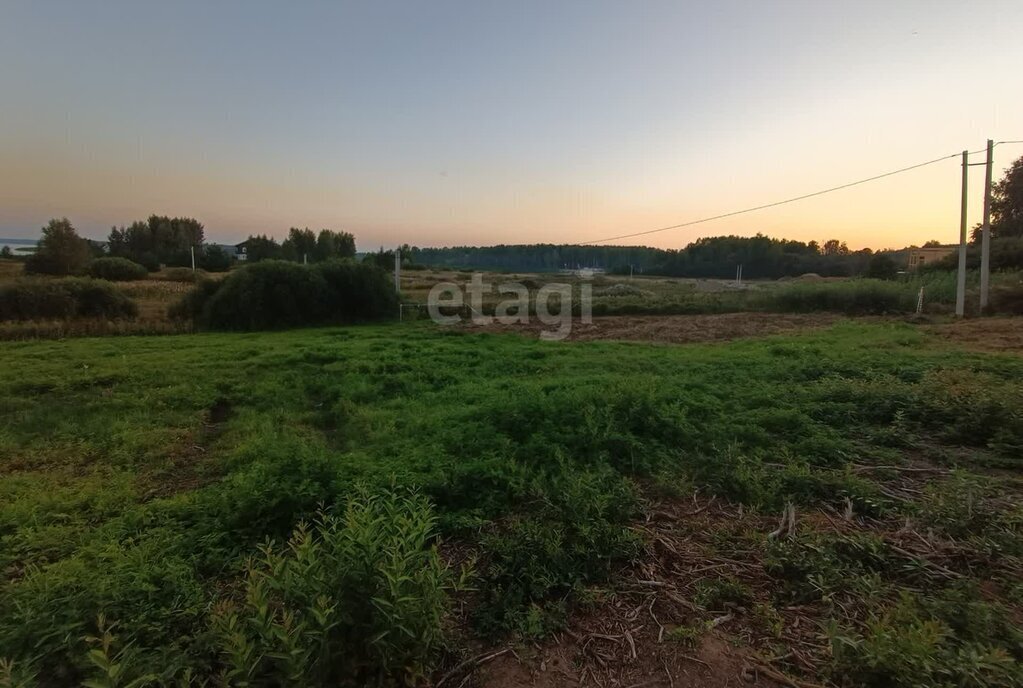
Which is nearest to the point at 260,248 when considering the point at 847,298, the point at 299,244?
the point at 299,244

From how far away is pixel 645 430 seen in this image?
4.52 meters

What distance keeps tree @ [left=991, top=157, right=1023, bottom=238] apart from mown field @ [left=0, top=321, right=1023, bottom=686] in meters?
33.8

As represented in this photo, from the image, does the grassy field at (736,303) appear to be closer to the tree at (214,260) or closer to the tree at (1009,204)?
the tree at (1009,204)

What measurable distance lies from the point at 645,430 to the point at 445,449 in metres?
1.87

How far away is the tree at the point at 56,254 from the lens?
30094mm

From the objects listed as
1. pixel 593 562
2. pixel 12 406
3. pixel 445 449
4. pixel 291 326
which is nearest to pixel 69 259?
pixel 291 326

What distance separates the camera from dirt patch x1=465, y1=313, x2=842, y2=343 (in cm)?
1361

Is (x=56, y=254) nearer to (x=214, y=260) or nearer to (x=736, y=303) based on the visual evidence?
(x=214, y=260)

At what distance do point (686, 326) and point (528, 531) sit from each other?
14247mm

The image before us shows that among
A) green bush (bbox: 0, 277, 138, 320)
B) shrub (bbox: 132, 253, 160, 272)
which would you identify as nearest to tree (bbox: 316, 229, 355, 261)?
shrub (bbox: 132, 253, 160, 272)

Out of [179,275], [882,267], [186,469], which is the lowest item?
[186,469]

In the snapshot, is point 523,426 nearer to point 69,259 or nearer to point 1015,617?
point 1015,617

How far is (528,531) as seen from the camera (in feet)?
8.89

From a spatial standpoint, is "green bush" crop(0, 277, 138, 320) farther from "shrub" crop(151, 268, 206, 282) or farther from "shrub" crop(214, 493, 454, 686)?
"shrub" crop(214, 493, 454, 686)
